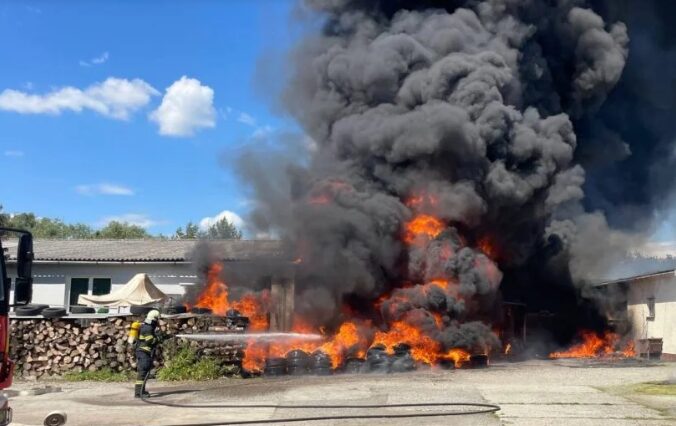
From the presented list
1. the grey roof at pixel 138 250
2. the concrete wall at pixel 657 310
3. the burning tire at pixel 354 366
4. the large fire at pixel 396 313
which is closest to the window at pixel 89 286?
the grey roof at pixel 138 250

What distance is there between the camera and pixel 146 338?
42.2 feet

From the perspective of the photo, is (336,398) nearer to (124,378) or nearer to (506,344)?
(124,378)

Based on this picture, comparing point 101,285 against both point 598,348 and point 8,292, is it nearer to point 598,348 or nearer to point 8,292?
point 598,348

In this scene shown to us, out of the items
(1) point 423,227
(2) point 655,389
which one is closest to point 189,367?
(1) point 423,227

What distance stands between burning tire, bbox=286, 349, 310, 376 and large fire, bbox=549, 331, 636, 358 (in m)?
9.98

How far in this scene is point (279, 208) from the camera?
21266 millimetres

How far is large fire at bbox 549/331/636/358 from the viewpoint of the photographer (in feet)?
74.6

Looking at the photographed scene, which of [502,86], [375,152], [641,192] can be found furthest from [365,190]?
[641,192]

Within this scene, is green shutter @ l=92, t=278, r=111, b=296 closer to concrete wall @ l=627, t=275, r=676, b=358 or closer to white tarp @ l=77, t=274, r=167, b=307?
white tarp @ l=77, t=274, r=167, b=307

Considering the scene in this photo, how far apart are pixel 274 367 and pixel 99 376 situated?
3955 mm

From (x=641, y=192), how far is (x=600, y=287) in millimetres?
4069

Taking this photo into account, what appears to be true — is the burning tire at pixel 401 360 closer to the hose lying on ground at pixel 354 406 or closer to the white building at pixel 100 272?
the hose lying on ground at pixel 354 406

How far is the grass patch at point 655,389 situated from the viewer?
11.8 m

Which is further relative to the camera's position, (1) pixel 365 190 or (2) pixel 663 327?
(2) pixel 663 327
